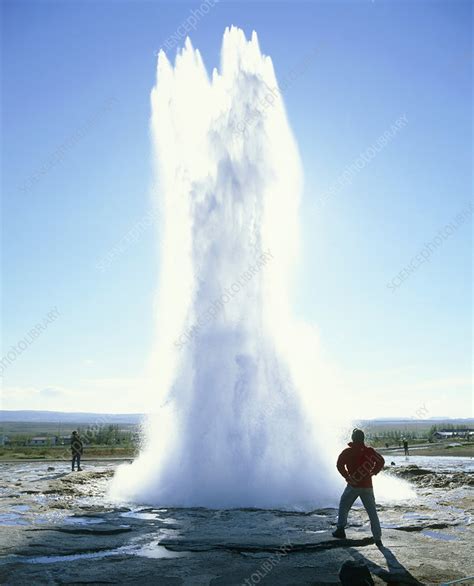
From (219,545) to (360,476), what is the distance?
2449 millimetres

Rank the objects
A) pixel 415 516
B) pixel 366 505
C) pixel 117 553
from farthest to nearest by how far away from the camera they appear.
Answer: pixel 415 516 → pixel 366 505 → pixel 117 553

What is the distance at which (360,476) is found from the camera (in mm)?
8273

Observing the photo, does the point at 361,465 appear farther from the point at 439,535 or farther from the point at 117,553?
the point at 117,553

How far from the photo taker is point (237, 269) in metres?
17.6

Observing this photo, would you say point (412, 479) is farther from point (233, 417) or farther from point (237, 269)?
point (237, 269)

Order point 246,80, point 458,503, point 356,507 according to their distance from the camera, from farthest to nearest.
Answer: point 246,80 < point 458,503 < point 356,507

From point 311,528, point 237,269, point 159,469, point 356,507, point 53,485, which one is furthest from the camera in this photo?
point 237,269

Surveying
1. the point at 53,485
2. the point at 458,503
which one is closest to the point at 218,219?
the point at 53,485

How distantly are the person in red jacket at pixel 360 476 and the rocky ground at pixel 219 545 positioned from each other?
1.07ft

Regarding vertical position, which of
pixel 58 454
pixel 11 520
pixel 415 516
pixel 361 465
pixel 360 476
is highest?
pixel 361 465

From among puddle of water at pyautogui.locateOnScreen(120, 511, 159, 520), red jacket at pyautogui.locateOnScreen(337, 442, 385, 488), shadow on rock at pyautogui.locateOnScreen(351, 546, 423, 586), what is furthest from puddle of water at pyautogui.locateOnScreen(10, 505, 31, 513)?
shadow on rock at pyautogui.locateOnScreen(351, 546, 423, 586)

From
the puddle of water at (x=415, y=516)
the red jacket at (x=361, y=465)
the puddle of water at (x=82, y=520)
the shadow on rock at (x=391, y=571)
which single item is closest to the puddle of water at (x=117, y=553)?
the puddle of water at (x=82, y=520)

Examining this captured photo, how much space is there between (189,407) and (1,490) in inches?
237

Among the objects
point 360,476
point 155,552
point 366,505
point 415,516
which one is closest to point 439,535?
point 366,505
